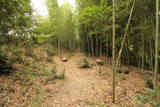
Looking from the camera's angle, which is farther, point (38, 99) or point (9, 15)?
point (38, 99)

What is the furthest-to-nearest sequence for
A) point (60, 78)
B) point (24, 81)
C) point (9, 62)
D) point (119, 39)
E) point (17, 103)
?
1. point (119, 39)
2. point (60, 78)
3. point (9, 62)
4. point (24, 81)
5. point (17, 103)

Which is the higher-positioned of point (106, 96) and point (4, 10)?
point (4, 10)

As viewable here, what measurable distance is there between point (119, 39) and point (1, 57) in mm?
6715

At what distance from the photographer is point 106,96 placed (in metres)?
3.40

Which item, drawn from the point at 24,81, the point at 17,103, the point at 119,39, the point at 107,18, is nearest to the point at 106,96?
the point at 17,103

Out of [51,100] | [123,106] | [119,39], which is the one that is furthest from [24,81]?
[119,39]

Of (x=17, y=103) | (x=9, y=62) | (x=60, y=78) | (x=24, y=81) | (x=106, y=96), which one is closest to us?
(x=17, y=103)

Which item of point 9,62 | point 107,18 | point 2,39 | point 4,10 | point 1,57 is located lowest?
point 9,62

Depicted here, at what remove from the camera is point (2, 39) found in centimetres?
297

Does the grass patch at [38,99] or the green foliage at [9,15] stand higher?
the green foliage at [9,15]

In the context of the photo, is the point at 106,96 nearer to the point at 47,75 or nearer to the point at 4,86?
the point at 47,75

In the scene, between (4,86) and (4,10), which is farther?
(4,86)

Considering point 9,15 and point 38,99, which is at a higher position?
point 9,15

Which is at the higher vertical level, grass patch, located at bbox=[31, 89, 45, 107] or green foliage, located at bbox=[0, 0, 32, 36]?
green foliage, located at bbox=[0, 0, 32, 36]
